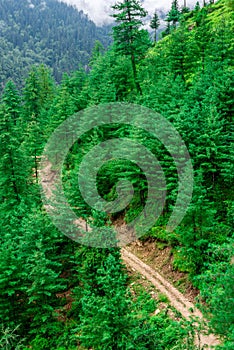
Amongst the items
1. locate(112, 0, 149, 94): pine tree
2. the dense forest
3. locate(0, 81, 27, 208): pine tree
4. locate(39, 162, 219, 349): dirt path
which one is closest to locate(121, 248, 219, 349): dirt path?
locate(39, 162, 219, 349): dirt path

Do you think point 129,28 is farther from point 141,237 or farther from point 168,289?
point 168,289

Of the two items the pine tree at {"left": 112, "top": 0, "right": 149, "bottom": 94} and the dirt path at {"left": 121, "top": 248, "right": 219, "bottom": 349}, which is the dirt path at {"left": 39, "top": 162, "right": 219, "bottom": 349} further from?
the pine tree at {"left": 112, "top": 0, "right": 149, "bottom": 94}

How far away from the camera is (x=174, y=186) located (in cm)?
2620

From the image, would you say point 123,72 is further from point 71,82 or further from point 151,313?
point 151,313

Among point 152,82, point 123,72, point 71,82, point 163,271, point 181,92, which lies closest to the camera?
point 163,271

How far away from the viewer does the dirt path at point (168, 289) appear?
19.1m

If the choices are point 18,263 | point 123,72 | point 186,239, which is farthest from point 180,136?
point 123,72

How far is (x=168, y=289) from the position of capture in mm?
23594

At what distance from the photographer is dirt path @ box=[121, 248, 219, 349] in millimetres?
19122

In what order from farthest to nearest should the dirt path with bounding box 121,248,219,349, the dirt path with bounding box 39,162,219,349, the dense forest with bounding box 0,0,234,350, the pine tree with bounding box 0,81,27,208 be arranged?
1. the pine tree with bounding box 0,81,27,208
2. the dirt path with bounding box 121,248,219,349
3. the dirt path with bounding box 39,162,219,349
4. the dense forest with bounding box 0,0,234,350

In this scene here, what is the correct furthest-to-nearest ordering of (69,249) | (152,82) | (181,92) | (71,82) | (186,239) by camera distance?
1. (71,82)
2. (152,82)
3. (181,92)
4. (69,249)
5. (186,239)

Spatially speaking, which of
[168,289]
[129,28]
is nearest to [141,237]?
[168,289]

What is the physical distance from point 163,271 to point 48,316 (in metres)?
9.48

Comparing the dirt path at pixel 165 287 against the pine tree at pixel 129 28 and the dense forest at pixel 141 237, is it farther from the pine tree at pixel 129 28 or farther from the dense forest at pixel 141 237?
the pine tree at pixel 129 28
